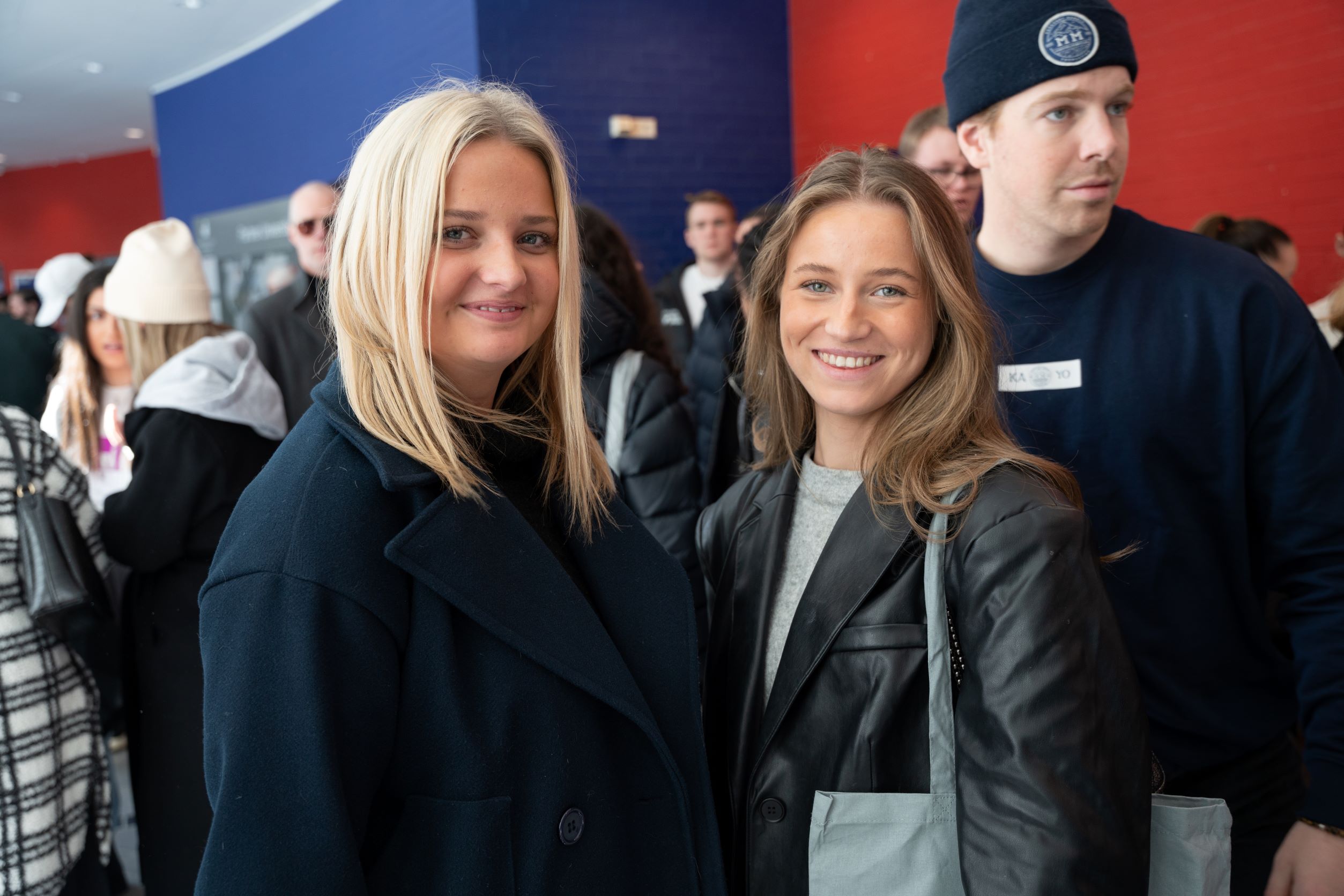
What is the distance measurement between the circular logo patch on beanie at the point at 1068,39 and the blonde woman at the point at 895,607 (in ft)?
1.34

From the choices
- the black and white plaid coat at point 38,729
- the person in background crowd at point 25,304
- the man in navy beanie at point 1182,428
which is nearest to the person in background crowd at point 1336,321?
the man in navy beanie at point 1182,428

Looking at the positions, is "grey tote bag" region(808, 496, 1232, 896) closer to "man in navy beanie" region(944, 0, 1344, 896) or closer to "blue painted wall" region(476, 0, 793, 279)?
"man in navy beanie" region(944, 0, 1344, 896)

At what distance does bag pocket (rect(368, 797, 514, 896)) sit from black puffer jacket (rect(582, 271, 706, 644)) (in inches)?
63.8

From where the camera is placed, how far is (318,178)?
7.63 metres

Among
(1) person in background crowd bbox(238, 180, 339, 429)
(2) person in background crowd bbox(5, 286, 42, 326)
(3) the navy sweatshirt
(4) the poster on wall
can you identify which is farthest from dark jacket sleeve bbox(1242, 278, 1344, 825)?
(2) person in background crowd bbox(5, 286, 42, 326)

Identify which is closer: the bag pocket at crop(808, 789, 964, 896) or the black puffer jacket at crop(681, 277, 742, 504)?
the bag pocket at crop(808, 789, 964, 896)

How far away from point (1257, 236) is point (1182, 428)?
2.79 m

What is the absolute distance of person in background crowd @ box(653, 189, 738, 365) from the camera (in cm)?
545

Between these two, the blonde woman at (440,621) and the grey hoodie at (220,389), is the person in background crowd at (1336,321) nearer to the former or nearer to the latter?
the blonde woman at (440,621)

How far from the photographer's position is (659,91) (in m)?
6.33

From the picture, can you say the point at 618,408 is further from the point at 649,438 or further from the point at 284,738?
the point at 284,738

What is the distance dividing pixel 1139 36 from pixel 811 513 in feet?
15.1

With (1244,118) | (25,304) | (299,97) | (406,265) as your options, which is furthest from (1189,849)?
(25,304)

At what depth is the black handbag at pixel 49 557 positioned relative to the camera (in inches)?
80.2
